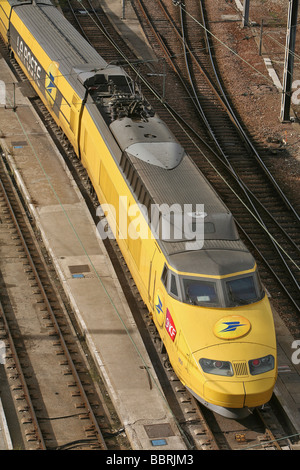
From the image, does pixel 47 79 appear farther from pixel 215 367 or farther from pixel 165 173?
pixel 215 367

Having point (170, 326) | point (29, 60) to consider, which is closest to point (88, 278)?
point (170, 326)

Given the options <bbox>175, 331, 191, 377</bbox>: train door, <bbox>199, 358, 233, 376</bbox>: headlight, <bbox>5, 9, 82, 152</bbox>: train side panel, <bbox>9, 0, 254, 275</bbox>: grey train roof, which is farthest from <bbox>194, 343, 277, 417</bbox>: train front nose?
<bbox>5, 9, 82, 152</bbox>: train side panel

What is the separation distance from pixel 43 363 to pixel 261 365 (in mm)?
5850

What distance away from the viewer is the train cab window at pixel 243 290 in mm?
18766

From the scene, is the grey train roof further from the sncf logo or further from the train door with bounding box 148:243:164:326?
the sncf logo

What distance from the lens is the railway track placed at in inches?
721

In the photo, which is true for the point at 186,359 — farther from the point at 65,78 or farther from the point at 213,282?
the point at 65,78

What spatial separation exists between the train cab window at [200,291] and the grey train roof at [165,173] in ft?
0.94

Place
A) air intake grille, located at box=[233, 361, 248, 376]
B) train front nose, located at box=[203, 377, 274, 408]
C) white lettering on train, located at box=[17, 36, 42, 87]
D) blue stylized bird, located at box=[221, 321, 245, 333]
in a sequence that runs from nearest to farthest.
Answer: train front nose, located at box=[203, 377, 274, 408] < air intake grille, located at box=[233, 361, 248, 376] < blue stylized bird, located at box=[221, 321, 245, 333] < white lettering on train, located at box=[17, 36, 42, 87]

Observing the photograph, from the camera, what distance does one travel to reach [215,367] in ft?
57.6

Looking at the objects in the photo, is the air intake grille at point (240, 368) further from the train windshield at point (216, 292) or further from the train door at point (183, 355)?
the train windshield at point (216, 292)

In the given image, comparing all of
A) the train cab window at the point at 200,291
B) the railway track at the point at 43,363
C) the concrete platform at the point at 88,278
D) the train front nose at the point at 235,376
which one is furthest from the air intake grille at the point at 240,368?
the railway track at the point at 43,363

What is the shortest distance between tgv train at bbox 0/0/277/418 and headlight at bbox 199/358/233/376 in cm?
2

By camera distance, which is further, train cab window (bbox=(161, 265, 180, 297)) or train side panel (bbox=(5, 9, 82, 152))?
train side panel (bbox=(5, 9, 82, 152))
